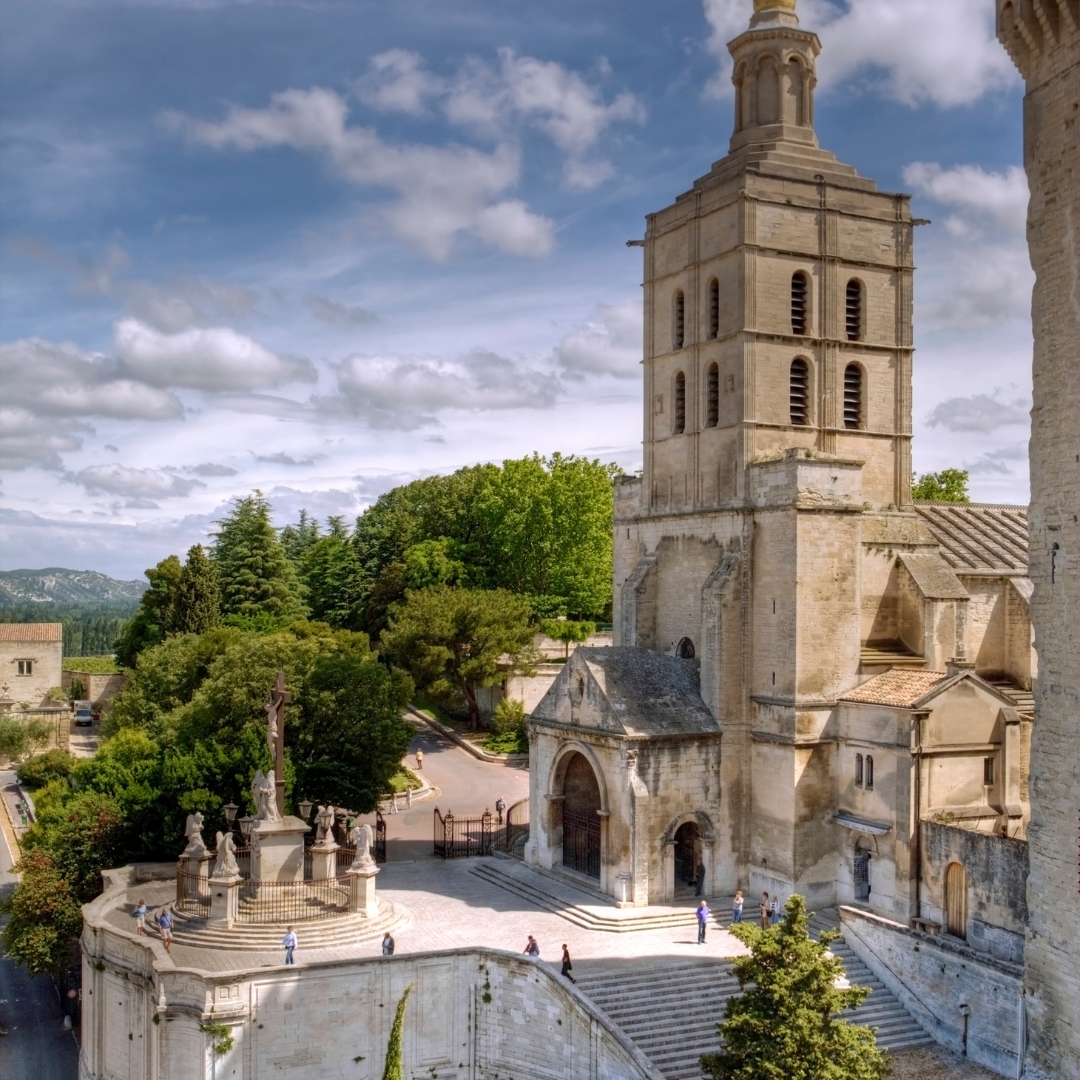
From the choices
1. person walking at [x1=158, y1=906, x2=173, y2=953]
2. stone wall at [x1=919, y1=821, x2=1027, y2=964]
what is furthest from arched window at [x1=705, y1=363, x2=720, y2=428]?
person walking at [x1=158, y1=906, x2=173, y2=953]

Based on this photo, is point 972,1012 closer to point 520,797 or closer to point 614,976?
point 614,976

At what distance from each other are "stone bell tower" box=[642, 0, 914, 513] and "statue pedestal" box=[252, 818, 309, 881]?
14.7 metres

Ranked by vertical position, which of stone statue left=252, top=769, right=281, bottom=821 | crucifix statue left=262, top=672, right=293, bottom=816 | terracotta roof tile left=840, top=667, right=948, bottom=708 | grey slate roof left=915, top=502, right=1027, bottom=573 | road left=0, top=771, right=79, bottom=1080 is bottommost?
road left=0, top=771, right=79, bottom=1080

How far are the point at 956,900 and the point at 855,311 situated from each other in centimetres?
1724

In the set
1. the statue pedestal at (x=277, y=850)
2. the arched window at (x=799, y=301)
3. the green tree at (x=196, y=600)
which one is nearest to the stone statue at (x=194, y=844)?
the statue pedestal at (x=277, y=850)

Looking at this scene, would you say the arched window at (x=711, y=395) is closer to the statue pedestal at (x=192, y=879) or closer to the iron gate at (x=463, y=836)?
the iron gate at (x=463, y=836)

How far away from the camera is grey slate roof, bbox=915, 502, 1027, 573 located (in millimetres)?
35000

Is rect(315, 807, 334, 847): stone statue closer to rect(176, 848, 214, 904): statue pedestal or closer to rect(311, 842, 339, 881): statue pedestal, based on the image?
rect(311, 842, 339, 881): statue pedestal

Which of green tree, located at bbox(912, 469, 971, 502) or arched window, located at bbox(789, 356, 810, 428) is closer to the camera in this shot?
arched window, located at bbox(789, 356, 810, 428)

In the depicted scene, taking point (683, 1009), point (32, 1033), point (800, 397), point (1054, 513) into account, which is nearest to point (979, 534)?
point (800, 397)

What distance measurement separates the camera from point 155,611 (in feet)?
220

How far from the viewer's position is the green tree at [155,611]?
65.4m

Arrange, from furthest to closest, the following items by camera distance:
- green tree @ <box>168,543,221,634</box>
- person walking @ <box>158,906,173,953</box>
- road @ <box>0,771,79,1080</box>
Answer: green tree @ <box>168,543,221,634</box>
road @ <box>0,771,79,1080</box>
person walking @ <box>158,906,173,953</box>

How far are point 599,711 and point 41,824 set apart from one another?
17.5 meters
